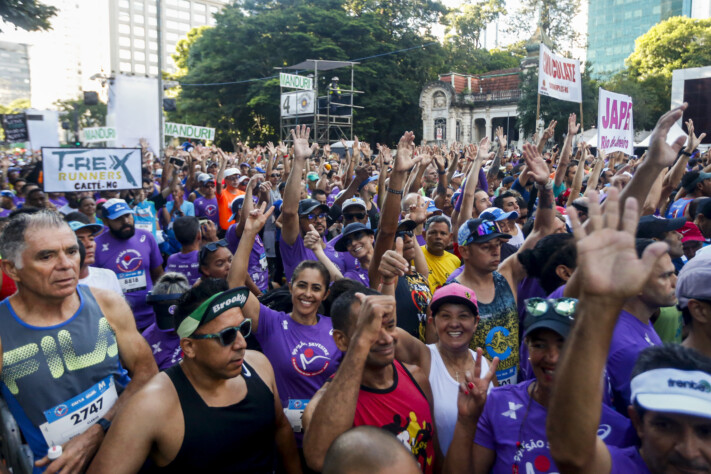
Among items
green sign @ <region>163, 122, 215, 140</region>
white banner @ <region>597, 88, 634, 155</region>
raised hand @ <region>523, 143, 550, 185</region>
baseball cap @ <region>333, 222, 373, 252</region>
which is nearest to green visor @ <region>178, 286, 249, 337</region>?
baseball cap @ <region>333, 222, 373, 252</region>

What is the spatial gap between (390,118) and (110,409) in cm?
3891

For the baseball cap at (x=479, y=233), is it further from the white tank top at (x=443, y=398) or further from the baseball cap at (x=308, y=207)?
the baseball cap at (x=308, y=207)

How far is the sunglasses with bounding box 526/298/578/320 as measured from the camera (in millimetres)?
2232

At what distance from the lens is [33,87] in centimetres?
15138

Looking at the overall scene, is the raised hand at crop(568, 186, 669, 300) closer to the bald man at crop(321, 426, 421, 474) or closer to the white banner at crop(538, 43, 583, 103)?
the bald man at crop(321, 426, 421, 474)

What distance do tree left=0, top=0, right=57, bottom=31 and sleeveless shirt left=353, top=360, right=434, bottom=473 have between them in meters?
15.3

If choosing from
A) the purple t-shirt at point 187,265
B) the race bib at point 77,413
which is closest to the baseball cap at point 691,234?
the purple t-shirt at point 187,265

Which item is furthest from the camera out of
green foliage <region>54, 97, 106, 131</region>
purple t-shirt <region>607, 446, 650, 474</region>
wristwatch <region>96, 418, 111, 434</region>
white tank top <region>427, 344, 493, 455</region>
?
green foliage <region>54, 97, 106, 131</region>

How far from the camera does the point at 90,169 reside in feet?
24.3

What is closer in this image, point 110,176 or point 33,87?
point 110,176

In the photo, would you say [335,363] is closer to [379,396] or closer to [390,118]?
[379,396]

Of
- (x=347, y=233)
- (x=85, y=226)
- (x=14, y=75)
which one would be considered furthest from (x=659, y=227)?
(x=14, y=75)

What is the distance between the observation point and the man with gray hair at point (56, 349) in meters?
2.39

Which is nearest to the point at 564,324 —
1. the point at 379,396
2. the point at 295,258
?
the point at 379,396
